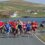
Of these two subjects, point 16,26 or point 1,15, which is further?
point 1,15

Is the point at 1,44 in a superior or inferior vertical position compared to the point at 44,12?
superior

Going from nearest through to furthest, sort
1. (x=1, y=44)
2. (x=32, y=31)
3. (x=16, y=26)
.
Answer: (x=1, y=44) < (x=16, y=26) < (x=32, y=31)

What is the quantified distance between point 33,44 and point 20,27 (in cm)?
292

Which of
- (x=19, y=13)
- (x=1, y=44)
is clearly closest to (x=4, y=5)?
(x=19, y=13)

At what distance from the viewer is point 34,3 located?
1634 cm

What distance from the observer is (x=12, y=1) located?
1738cm

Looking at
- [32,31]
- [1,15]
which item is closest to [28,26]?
[32,31]

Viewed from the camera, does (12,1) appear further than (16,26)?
Yes

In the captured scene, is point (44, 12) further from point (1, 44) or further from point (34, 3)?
point (1, 44)

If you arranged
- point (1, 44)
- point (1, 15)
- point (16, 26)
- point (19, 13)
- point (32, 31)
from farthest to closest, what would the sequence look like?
point (19, 13) < point (1, 15) < point (32, 31) < point (16, 26) < point (1, 44)

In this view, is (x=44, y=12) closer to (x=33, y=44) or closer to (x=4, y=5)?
(x=4, y=5)

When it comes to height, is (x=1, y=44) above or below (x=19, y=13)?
above

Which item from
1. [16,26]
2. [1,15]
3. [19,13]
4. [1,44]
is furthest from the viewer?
[19,13]

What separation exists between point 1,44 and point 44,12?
34.0 feet
